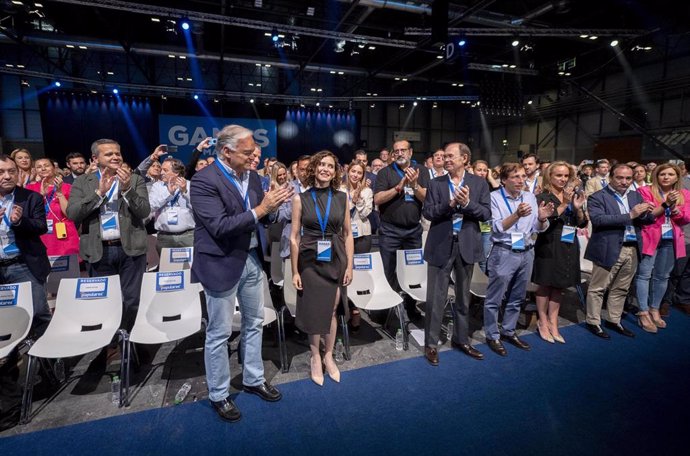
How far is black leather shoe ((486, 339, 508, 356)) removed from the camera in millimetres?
3056

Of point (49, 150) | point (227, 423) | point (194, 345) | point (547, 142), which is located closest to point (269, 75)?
point (49, 150)

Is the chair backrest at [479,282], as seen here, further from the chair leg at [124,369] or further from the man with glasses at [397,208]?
the chair leg at [124,369]

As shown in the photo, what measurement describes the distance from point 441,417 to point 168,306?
2150 millimetres

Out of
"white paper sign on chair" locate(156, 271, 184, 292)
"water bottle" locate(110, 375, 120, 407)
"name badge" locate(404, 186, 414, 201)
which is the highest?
"name badge" locate(404, 186, 414, 201)

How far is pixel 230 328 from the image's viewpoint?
221cm

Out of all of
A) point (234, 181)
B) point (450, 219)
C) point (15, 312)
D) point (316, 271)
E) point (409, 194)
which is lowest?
point (15, 312)

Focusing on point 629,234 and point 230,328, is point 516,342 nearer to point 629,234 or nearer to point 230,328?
point 629,234

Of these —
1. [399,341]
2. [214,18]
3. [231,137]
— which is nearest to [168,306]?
[231,137]

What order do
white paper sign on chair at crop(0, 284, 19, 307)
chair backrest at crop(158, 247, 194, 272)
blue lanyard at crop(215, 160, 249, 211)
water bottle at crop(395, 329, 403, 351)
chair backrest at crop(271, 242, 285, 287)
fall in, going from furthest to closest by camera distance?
chair backrest at crop(271, 242, 285, 287) < chair backrest at crop(158, 247, 194, 272) < water bottle at crop(395, 329, 403, 351) < white paper sign on chair at crop(0, 284, 19, 307) < blue lanyard at crop(215, 160, 249, 211)

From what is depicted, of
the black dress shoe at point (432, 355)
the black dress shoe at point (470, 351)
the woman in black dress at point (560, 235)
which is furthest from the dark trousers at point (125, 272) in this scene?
the woman in black dress at point (560, 235)

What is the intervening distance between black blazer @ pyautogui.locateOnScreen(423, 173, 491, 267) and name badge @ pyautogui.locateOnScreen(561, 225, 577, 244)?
86 centimetres

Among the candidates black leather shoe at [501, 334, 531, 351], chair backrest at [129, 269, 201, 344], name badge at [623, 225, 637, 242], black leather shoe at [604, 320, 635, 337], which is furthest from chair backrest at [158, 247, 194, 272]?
black leather shoe at [604, 320, 635, 337]

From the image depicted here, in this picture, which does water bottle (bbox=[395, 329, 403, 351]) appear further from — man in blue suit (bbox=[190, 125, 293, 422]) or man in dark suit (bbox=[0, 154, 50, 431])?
man in dark suit (bbox=[0, 154, 50, 431])

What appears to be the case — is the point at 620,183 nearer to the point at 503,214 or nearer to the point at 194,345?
the point at 503,214
